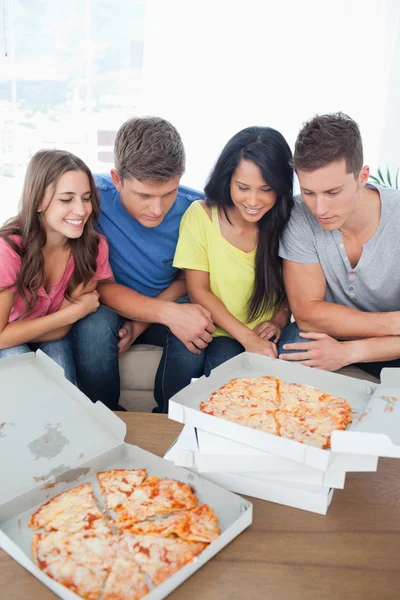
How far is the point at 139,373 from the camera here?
2055 mm

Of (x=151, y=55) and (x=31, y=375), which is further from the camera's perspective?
(x=151, y=55)

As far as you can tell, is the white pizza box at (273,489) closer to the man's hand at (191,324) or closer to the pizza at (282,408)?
the pizza at (282,408)

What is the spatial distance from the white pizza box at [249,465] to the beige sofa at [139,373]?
3.09 ft

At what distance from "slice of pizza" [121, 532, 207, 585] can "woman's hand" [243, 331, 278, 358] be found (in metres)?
0.94

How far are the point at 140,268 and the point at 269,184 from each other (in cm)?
55

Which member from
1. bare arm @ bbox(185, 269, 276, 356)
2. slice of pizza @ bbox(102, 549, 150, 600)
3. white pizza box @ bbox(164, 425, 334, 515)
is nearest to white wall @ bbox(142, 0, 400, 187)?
bare arm @ bbox(185, 269, 276, 356)

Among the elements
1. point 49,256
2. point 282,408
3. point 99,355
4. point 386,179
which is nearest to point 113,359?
point 99,355

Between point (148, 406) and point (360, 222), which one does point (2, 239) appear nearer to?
point (148, 406)

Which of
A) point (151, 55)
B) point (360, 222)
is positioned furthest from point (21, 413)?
point (151, 55)

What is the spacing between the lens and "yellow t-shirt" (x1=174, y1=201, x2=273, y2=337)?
6.46ft

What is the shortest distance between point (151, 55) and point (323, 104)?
112 centimetres

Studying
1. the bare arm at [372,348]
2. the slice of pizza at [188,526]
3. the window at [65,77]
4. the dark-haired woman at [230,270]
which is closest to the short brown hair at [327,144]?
the dark-haired woman at [230,270]

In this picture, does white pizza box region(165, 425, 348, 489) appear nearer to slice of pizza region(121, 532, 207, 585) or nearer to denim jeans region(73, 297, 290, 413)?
slice of pizza region(121, 532, 207, 585)

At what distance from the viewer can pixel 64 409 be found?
127cm
